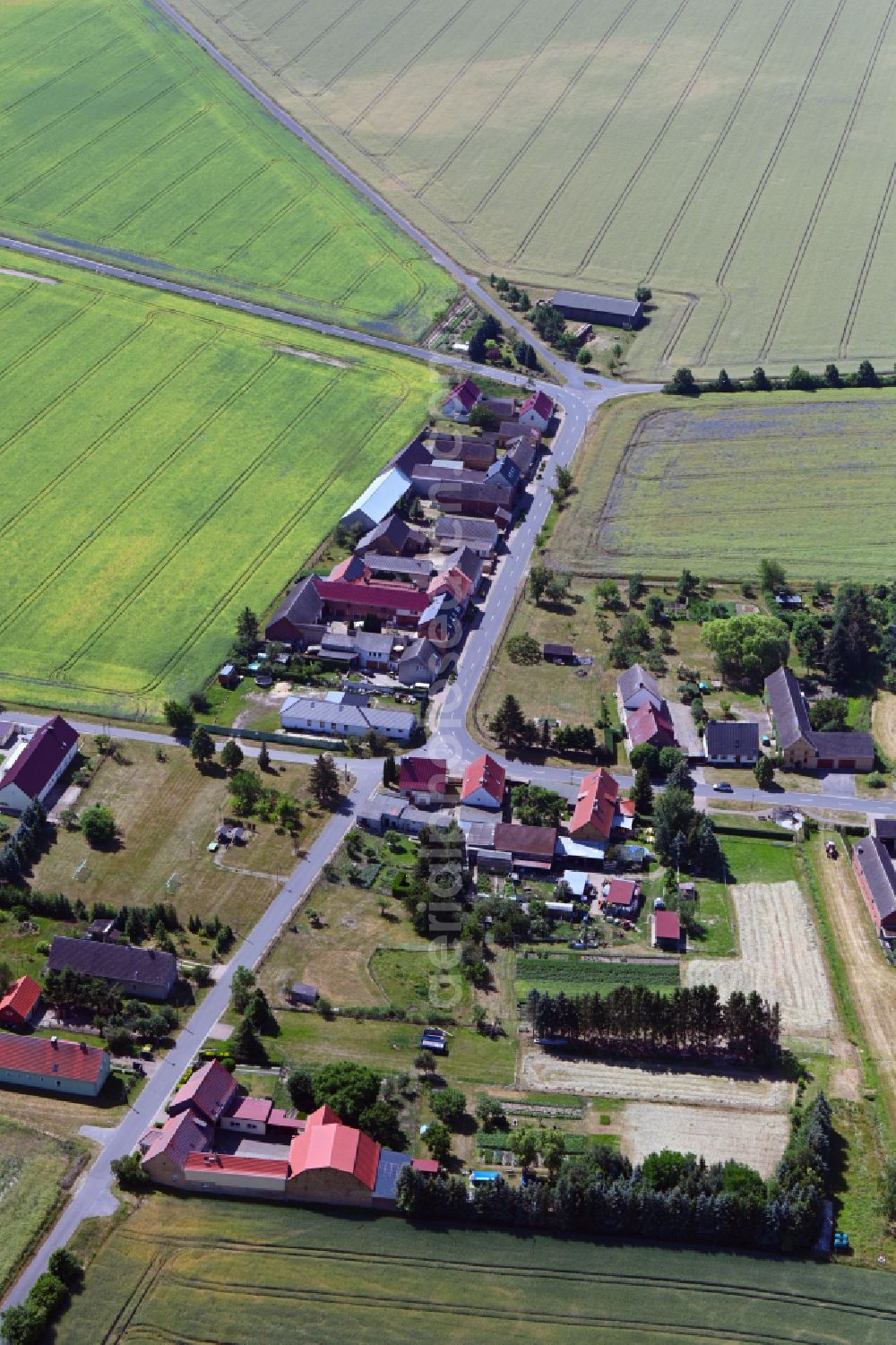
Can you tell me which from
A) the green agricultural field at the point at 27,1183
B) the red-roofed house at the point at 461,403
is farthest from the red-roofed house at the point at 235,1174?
the red-roofed house at the point at 461,403

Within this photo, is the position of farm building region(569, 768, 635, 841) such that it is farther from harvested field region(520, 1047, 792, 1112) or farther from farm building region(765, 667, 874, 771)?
harvested field region(520, 1047, 792, 1112)

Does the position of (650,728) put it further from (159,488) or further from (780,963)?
(159,488)

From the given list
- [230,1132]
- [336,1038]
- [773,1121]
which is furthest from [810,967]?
[230,1132]

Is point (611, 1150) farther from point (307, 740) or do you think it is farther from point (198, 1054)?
point (307, 740)

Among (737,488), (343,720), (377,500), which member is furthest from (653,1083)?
(737,488)

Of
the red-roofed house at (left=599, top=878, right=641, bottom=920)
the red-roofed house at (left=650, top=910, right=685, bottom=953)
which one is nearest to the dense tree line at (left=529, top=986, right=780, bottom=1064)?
the red-roofed house at (left=650, top=910, right=685, bottom=953)

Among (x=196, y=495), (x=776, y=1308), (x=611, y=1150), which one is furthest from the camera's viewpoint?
(x=196, y=495)
